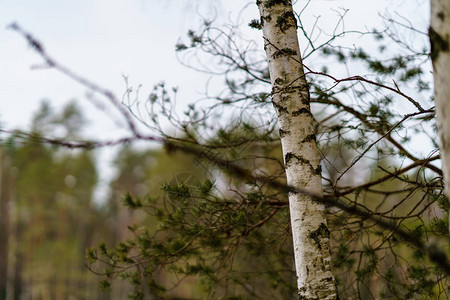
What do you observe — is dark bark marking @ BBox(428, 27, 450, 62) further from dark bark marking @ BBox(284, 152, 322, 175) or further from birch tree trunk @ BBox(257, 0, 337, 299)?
dark bark marking @ BBox(284, 152, 322, 175)

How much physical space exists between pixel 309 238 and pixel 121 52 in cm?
146

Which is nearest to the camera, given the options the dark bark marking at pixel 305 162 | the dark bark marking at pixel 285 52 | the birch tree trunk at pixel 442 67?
the birch tree trunk at pixel 442 67

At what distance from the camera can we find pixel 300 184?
2262 mm

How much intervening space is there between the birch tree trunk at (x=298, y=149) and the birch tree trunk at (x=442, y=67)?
1.00 meters

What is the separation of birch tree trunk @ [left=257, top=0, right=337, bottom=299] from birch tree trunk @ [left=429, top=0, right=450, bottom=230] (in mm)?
1002

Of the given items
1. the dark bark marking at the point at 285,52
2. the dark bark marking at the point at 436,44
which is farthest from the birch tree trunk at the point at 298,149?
the dark bark marking at the point at 436,44

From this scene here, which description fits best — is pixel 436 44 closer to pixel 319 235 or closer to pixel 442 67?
pixel 442 67

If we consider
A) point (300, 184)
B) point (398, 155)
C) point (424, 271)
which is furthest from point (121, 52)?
point (424, 271)

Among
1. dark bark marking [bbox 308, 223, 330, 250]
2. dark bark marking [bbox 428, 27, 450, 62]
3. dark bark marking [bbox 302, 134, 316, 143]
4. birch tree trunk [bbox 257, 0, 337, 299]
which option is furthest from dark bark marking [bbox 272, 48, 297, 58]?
dark bark marking [bbox 428, 27, 450, 62]

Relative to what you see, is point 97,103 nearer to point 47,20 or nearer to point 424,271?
point 47,20

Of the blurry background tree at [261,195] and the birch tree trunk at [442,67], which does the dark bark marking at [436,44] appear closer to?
the birch tree trunk at [442,67]

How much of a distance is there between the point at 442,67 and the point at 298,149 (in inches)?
45.3

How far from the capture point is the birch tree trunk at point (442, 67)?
3.99ft

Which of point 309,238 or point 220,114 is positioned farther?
point 220,114
